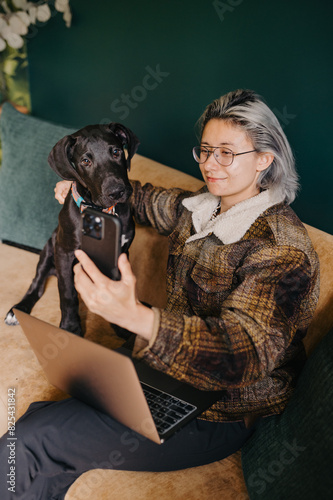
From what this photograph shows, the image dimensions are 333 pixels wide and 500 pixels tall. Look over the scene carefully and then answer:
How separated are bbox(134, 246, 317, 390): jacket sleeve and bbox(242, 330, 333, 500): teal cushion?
0.13 m

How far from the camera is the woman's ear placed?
1312mm

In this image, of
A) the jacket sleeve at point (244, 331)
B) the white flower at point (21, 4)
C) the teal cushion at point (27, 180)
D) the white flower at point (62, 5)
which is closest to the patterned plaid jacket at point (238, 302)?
the jacket sleeve at point (244, 331)

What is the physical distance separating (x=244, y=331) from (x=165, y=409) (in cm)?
34

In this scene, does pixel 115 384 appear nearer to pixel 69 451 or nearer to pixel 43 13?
pixel 69 451

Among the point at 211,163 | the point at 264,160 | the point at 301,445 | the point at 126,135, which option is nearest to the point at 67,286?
the point at 126,135

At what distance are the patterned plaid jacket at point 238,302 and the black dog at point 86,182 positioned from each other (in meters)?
0.22

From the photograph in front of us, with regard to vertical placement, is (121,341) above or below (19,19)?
below

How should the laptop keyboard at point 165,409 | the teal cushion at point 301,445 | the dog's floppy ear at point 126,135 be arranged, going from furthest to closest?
the dog's floppy ear at point 126,135 → the laptop keyboard at point 165,409 → the teal cushion at point 301,445

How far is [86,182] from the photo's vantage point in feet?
4.93

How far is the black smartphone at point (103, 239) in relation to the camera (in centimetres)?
91

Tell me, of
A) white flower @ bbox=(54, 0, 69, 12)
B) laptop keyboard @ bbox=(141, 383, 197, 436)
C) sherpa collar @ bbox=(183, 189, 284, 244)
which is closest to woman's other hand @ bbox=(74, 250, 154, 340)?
laptop keyboard @ bbox=(141, 383, 197, 436)

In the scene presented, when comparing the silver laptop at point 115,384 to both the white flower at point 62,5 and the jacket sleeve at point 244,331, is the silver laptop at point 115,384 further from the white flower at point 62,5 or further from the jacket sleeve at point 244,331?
the white flower at point 62,5

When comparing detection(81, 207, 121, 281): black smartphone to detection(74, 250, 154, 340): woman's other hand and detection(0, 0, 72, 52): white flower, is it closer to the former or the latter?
detection(74, 250, 154, 340): woman's other hand

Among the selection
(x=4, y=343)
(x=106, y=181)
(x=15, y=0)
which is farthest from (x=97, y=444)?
(x=15, y=0)
